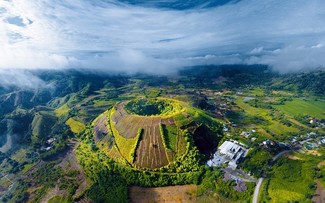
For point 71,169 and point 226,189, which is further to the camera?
point 71,169

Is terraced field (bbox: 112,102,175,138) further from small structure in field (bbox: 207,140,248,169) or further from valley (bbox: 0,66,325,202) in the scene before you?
small structure in field (bbox: 207,140,248,169)

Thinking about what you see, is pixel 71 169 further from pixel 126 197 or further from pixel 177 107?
pixel 177 107

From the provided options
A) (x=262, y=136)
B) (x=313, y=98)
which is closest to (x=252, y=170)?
(x=262, y=136)

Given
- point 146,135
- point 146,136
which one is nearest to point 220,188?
point 146,136

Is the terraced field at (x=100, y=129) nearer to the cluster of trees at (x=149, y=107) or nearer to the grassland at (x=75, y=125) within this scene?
the cluster of trees at (x=149, y=107)

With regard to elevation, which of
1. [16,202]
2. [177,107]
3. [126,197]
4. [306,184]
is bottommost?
[16,202]

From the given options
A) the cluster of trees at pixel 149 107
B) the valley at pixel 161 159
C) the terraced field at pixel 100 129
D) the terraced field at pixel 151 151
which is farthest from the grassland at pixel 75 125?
the terraced field at pixel 151 151

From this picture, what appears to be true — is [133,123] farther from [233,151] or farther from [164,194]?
[233,151]
